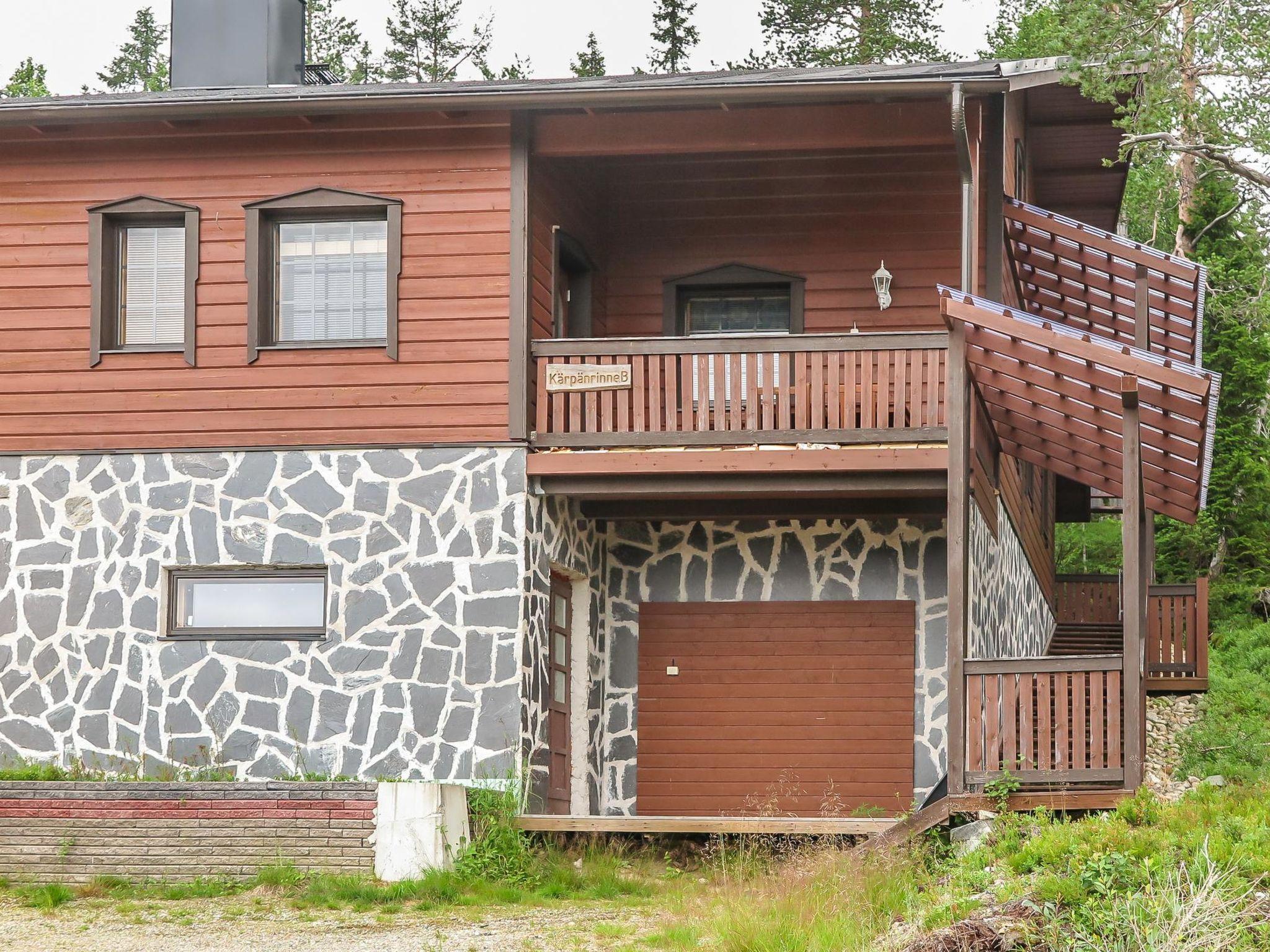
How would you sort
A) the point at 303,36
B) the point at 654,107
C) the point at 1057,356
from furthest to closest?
the point at 303,36
the point at 654,107
the point at 1057,356

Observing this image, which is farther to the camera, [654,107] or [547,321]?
[547,321]

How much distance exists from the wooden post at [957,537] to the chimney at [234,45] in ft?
27.1

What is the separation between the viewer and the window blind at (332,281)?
591 inches

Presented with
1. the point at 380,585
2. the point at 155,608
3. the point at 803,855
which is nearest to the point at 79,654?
the point at 155,608

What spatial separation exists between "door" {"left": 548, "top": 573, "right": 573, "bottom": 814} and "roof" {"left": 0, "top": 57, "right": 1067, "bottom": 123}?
13.9 feet

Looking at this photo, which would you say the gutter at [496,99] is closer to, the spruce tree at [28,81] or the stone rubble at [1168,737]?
the stone rubble at [1168,737]

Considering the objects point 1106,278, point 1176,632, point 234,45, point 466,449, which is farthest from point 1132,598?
point 234,45

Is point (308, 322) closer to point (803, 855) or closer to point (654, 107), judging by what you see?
point (654, 107)

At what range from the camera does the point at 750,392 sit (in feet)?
47.9

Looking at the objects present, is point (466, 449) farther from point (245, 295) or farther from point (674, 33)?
point (674, 33)

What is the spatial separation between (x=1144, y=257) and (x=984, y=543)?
352 centimetres

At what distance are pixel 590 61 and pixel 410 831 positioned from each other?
2806cm

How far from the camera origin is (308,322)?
1513 cm

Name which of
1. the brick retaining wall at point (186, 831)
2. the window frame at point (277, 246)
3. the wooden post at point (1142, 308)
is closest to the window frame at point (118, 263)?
the window frame at point (277, 246)
